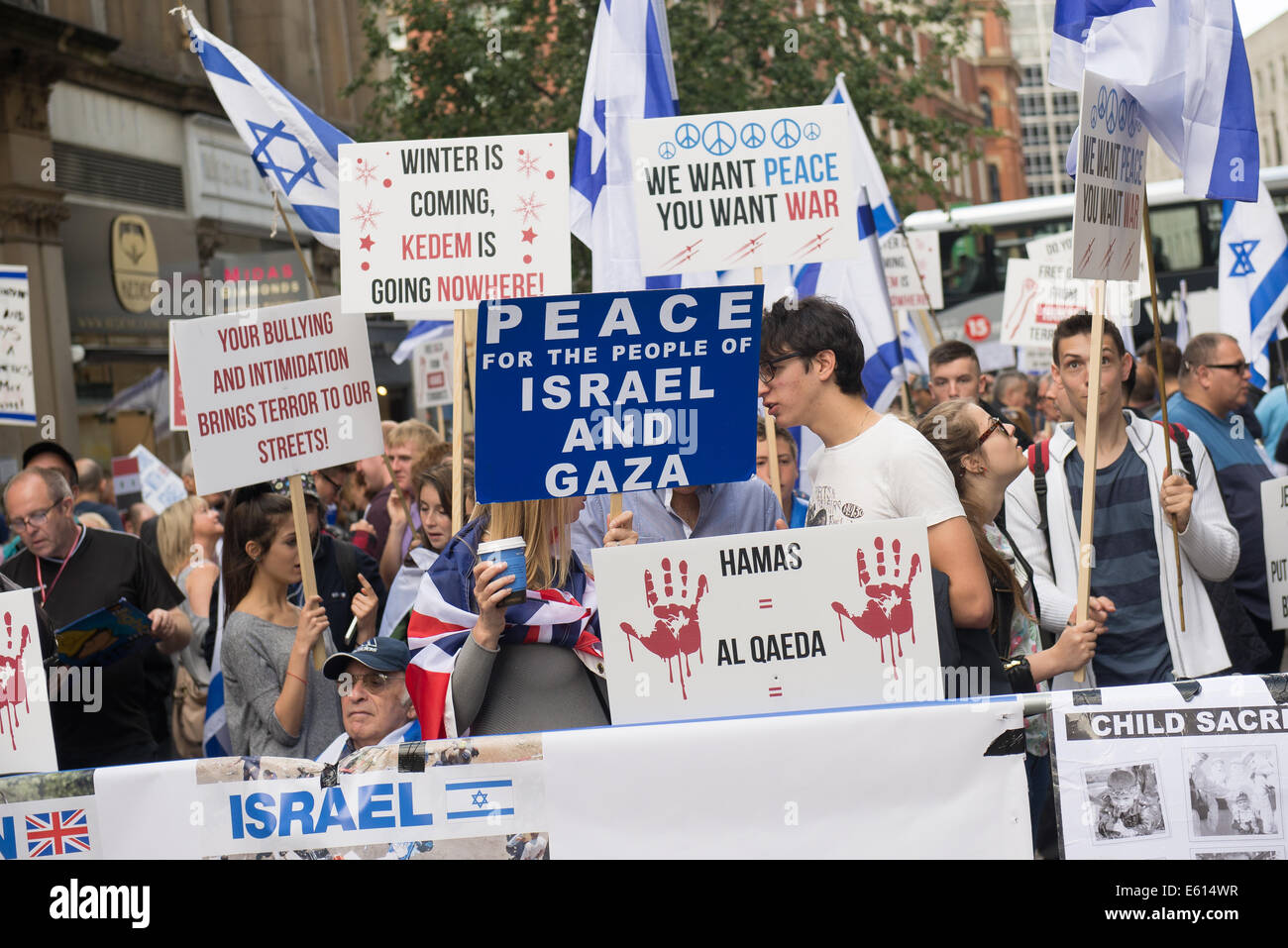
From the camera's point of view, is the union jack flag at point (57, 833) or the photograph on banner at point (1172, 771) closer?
the photograph on banner at point (1172, 771)

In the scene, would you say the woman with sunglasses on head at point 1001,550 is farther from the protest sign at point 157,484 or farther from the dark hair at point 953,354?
the protest sign at point 157,484

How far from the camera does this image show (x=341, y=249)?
4934mm

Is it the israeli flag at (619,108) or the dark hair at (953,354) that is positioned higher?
the israeli flag at (619,108)

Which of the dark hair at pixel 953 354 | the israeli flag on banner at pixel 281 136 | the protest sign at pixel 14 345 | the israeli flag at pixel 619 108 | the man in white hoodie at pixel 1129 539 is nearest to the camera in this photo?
the man in white hoodie at pixel 1129 539

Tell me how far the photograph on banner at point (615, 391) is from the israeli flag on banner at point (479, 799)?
0.76m

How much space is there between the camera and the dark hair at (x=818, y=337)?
3895mm

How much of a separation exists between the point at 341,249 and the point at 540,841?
252cm

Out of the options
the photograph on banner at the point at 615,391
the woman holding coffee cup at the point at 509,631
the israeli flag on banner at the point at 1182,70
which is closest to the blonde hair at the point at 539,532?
the woman holding coffee cup at the point at 509,631

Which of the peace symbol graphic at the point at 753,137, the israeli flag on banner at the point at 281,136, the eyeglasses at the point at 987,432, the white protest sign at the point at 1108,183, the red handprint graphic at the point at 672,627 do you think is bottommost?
the red handprint graphic at the point at 672,627

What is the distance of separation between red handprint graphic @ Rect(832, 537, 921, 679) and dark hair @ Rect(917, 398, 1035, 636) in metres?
0.90

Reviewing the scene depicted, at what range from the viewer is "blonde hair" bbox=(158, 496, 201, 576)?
24.3 feet

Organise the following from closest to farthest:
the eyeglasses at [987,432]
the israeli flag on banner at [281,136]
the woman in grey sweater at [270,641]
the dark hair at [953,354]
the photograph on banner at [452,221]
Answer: the eyeglasses at [987,432], the woman in grey sweater at [270,641], the photograph on banner at [452,221], the israeli flag on banner at [281,136], the dark hair at [953,354]

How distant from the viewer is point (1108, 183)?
4.66 m

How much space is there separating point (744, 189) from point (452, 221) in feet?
3.57
